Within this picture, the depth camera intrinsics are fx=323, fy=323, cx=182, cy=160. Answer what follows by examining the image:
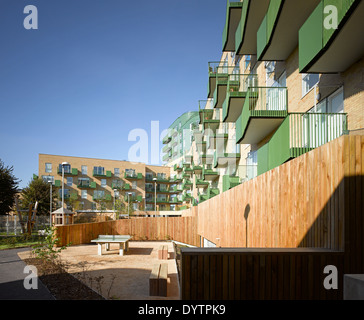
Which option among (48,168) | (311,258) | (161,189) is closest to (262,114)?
(311,258)

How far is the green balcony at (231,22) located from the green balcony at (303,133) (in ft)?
40.6

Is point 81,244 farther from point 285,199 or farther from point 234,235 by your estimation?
point 285,199

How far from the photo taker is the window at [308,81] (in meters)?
12.2

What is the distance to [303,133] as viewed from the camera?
1102cm

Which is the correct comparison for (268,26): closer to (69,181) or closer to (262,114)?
(262,114)

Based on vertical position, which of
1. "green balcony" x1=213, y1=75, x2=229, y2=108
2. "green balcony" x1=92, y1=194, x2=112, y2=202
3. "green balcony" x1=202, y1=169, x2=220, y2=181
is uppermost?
"green balcony" x1=213, y1=75, x2=229, y2=108

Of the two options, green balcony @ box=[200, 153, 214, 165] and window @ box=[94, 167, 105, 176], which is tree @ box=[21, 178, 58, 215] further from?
window @ box=[94, 167, 105, 176]

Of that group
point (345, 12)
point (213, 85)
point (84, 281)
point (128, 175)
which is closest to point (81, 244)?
point (84, 281)

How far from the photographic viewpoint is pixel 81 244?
2312 centimetres

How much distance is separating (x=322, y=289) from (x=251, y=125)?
11.2m

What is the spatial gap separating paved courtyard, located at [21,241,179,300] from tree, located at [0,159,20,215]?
14937mm

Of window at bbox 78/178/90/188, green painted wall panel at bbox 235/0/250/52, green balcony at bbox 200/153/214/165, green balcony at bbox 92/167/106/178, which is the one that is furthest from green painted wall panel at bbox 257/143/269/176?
green balcony at bbox 92/167/106/178

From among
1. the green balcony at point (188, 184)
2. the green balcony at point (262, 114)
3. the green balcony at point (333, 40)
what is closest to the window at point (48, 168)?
the green balcony at point (188, 184)

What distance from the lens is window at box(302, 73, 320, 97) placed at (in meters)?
12.2
